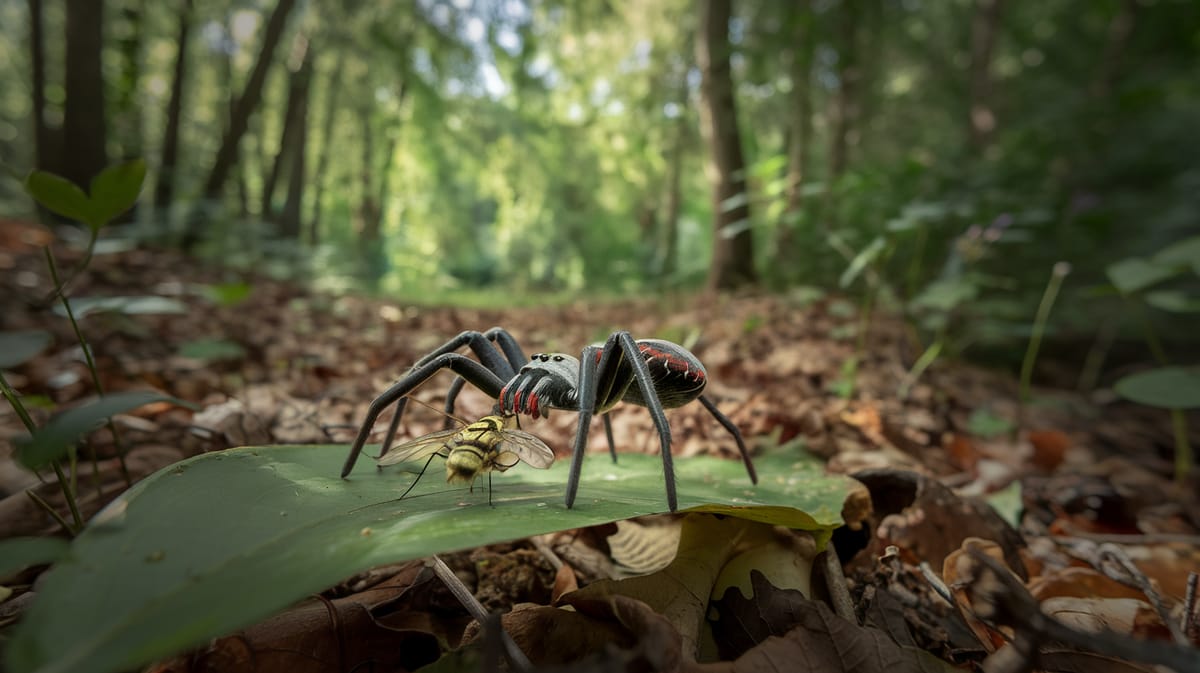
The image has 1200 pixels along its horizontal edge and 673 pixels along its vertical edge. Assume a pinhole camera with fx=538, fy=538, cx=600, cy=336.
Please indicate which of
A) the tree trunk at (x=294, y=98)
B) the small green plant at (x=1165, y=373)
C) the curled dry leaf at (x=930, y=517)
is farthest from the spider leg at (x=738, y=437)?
the tree trunk at (x=294, y=98)

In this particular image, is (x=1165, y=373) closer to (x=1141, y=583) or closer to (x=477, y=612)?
(x=1141, y=583)

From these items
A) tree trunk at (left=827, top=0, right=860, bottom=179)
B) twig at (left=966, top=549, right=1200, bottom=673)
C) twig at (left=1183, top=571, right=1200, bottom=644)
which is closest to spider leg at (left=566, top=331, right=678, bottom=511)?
twig at (left=966, top=549, right=1200, bottom=673)

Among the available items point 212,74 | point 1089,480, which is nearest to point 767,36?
point 1089,480

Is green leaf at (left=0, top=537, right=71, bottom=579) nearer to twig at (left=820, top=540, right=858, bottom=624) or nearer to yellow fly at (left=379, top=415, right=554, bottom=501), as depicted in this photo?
yellow fly at (left=379, top=415, right=554, bottom=501)

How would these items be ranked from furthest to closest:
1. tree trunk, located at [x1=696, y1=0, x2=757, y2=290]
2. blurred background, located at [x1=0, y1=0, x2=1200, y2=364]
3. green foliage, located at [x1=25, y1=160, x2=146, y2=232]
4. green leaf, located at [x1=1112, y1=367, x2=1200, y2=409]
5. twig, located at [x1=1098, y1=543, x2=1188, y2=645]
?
tree trunk, located at [x1=696, y1=0, x2=757, y2=290] < blurred background, located at [x1=0, y1=0, x2=1200, y2=364] < green leaf, located at [x1=1112, y1=367, x2=1200, y2=409] < green foliage, located at [x1=25, y1=160, x2=146, y2=232] < twig, located at [x1=1098, y1=543, x2=1188, y2=645]

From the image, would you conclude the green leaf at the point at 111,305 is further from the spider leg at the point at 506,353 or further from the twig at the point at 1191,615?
the twig at the point at 1191,615

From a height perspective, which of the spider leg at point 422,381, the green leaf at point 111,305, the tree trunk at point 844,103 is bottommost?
the spider leg at point 422,381
